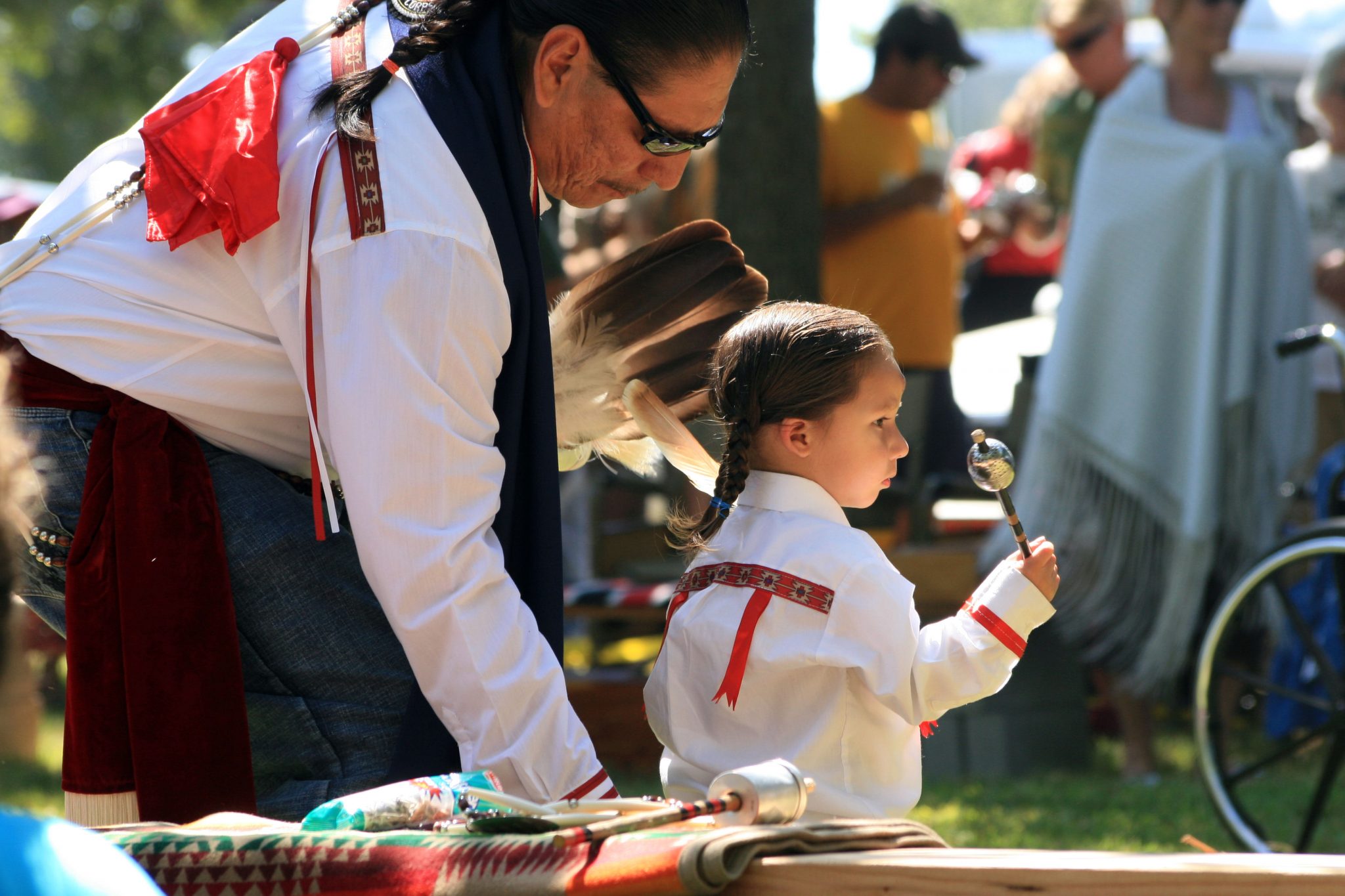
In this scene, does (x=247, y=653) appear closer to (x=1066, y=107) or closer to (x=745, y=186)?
(x=745, y=186)

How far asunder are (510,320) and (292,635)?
507mm

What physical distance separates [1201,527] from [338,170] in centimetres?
308

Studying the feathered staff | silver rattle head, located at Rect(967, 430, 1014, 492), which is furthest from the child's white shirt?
the feathered staff

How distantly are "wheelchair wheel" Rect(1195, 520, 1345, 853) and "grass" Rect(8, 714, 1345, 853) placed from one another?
0.07ft

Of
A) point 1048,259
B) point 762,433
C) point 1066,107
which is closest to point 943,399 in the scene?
point 1066,107

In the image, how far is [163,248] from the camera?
79.3 inches

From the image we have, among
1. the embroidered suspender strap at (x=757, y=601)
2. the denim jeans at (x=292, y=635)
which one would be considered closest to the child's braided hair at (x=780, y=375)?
the embroidered suspender strap at (x=757, y=601)

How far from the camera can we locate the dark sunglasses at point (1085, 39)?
5.26 m

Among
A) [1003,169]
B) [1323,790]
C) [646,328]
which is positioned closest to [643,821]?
[646,328]

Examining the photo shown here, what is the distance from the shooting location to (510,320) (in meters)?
1.96

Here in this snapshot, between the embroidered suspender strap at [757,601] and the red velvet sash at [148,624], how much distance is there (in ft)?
2.01

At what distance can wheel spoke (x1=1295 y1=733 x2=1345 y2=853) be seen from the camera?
3.43m

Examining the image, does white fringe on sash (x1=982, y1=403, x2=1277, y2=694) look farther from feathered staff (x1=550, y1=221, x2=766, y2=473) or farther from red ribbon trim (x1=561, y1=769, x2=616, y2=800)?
red ribbon trim (x1=561, y1=769, x2=616, y2=800)

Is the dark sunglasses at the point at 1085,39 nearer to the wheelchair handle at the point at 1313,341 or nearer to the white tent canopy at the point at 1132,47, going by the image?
the wheelchair handle at the point at 1313,341
